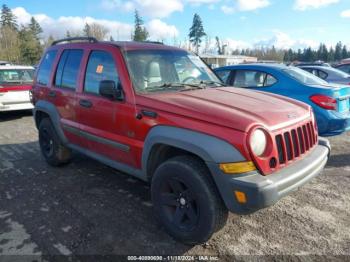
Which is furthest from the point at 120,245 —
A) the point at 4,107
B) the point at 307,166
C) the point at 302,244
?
the point at 4,107

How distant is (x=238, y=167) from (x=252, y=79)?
4403 millimetres

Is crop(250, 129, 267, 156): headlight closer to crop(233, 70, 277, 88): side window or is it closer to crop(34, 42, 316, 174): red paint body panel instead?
crop(34, 42, 316, 174): red paint body panel

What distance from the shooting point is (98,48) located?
401 cm

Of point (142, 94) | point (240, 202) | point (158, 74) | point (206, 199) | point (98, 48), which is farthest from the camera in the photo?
point (98, 48)

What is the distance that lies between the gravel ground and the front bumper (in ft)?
2.10

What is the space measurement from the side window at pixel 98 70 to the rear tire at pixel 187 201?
52.4 inches

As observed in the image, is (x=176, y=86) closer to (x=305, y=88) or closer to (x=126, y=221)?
(x=126, y=221)

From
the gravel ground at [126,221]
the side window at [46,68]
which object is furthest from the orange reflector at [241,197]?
the side window at [46,68]

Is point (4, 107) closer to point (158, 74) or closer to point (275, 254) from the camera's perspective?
point (158, 74)

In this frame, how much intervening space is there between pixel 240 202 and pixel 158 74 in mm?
1912

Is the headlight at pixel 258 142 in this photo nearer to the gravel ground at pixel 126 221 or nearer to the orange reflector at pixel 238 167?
the orange reflector at pixel 238 167

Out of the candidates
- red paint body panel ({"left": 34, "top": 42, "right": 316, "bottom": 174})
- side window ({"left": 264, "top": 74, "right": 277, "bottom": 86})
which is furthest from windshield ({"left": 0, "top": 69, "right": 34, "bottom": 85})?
side window ({"left": 264, "top": 74, "right": 277, "bottom": 86})

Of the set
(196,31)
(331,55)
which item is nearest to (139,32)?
(196,31)

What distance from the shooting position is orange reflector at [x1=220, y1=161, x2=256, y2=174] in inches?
102
